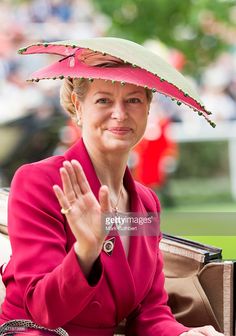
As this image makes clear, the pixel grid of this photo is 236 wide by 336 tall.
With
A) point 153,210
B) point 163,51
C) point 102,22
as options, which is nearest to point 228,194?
point 163,51

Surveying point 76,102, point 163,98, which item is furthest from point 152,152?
point 76,102

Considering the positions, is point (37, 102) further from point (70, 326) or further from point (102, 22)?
point (70, 326)

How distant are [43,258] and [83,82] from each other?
0.51m

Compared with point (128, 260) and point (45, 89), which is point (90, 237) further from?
point (45, 89)

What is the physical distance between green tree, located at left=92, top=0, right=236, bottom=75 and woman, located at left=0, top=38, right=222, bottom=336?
10507 mm

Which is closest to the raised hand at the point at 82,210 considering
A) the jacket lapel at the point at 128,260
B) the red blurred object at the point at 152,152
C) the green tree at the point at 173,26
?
the jacket lapel at the point at 128,260

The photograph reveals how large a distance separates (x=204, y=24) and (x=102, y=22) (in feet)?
5.78

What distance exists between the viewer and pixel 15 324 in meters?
2.46

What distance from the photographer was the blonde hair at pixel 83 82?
2.51 metres

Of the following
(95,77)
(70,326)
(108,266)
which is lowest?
(70,326)

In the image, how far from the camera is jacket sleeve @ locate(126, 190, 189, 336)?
8.90ft

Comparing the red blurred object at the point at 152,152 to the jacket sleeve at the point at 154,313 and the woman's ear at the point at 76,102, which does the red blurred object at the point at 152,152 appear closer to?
the jacket sleeve at the point at 154,313

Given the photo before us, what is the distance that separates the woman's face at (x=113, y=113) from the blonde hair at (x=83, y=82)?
0.10 ft

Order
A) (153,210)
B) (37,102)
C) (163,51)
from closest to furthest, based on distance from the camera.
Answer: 1. (153,210)
2. (37,102)
3. (163,51)
